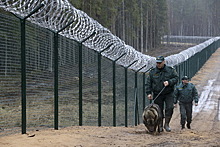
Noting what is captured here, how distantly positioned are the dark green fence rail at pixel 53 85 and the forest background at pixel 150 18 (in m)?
21.5

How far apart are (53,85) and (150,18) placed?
71.9 m

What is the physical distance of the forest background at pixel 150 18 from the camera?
49.6 metres

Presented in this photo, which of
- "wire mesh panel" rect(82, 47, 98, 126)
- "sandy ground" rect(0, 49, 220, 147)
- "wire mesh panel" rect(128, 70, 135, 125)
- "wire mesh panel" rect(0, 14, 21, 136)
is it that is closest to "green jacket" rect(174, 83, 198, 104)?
"wire mesh panel" rect(128, 70, 135, 125)

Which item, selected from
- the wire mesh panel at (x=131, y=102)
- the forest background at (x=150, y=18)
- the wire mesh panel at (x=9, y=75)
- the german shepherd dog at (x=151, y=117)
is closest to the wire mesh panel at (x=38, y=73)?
the wire mesh panel at (x=9, y=75)

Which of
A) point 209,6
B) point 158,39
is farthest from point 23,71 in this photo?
point 209,6

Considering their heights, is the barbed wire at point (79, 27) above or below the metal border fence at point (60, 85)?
above

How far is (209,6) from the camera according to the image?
136125mm

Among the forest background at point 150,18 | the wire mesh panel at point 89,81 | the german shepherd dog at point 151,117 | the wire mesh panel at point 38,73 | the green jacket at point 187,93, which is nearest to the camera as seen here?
the german shepherd dog at point 151,117

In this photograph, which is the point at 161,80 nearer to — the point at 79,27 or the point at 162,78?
the point at 162,78

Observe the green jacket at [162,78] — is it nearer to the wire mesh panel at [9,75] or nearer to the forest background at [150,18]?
the wire mesh panel at [9,75]

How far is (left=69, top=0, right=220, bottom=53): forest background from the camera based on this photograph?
4959 centimetres

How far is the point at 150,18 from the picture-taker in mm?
81062

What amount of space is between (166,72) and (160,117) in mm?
964

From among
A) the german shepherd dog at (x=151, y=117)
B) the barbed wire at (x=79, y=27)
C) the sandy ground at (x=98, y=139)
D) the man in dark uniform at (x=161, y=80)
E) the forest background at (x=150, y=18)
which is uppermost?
the forest background at (x=150, y=18)
